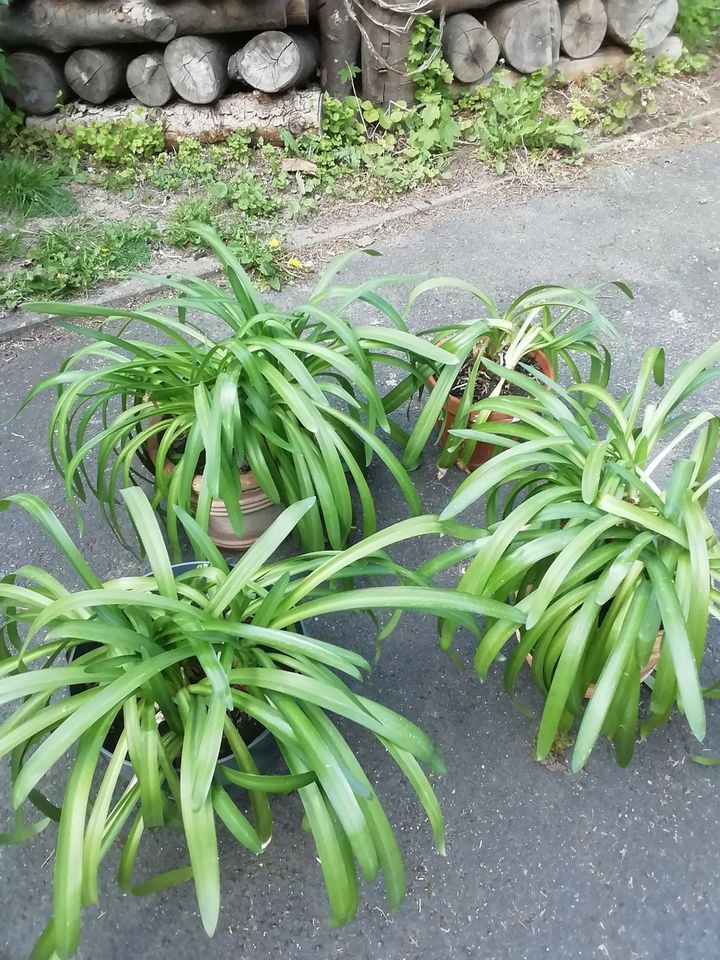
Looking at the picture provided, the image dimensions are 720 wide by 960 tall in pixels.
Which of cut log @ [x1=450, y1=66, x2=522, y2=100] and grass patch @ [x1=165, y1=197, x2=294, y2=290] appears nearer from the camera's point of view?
grass patch @ [x1=165, y1=197, x2=294, y2=290]

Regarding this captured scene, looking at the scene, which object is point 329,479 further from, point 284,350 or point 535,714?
point 535,714

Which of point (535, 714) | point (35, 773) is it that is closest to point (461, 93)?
point (535, 714)

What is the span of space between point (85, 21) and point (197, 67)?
1.64ft

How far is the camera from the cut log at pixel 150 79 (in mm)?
3303

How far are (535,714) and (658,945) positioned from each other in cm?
48

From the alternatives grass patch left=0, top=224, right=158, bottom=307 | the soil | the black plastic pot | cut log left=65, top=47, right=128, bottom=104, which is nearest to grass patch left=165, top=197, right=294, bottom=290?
grass patch left=0, top=224, right=158, bottom=307

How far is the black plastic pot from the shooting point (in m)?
1.29

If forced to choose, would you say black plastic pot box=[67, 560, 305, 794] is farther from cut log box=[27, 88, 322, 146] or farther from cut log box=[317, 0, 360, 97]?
cut log box=[317, 0, 360, 97]

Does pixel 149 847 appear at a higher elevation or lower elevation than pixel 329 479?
lower

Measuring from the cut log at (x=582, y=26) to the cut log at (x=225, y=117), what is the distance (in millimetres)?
1363

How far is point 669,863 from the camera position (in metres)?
1.43

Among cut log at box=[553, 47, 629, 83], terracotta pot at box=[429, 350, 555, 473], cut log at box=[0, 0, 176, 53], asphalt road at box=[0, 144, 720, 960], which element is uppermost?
cut log at box=[0, 0, 176, 53]

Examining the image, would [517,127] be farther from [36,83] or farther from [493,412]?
[36,83]

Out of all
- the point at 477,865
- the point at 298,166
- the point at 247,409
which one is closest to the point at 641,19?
the point at 298,166
